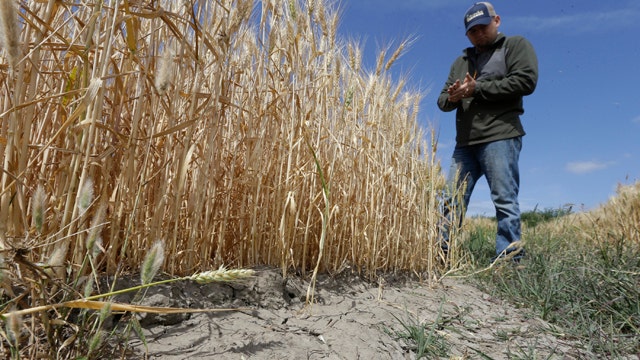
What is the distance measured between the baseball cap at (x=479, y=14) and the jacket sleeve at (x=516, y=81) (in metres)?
0.33

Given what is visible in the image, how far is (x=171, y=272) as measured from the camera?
1408 millimetres

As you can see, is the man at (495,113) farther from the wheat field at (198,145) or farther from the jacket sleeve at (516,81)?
the wheat field at (198,145)

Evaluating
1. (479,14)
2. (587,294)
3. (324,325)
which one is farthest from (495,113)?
(324,325)

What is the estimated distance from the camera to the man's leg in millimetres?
3121

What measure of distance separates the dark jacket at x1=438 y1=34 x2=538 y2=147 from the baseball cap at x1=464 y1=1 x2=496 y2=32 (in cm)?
21

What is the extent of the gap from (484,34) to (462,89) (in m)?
0.55

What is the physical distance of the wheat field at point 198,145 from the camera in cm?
108

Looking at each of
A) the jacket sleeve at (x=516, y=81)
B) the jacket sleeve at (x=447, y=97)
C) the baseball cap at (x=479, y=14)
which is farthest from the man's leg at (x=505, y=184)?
the baseball cap at (x=479, y=14)

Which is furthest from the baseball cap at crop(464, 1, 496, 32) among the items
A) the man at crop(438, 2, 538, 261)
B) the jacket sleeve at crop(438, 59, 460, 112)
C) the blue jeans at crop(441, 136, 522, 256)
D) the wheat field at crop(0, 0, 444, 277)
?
the wheat field at crop(0, 0, 444, 277)

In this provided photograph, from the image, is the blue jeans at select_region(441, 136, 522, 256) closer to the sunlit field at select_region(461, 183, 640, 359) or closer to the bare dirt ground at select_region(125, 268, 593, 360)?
the sunlit field at select_region(461, 183, 640, 359)

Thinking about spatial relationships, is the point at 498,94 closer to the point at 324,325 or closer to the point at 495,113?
the point at 495,113

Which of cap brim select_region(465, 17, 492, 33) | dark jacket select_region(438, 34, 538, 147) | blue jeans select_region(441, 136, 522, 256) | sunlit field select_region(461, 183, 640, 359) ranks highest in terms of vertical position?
cap brim select_region(465, 17, 492, 33)

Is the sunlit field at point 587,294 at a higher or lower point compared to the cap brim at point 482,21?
lower

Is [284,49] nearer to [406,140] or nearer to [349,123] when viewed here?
[349,123]
